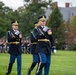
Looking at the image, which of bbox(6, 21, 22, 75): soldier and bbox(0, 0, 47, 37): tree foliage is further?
bbox(0, 0, 47, 37): tree foliage

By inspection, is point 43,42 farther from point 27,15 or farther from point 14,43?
point 27,15

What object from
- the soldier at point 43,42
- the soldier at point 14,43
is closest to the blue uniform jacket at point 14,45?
the soldier at point 14,43

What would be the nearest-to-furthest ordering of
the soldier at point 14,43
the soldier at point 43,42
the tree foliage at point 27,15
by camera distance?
1. the soldier at point 43,42
2. the soldier at point 14,43
3. the tree foliage at point 27,15

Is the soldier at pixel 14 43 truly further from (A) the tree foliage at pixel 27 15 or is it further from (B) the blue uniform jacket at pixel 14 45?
(A) the tree foliage at pixel 27 15

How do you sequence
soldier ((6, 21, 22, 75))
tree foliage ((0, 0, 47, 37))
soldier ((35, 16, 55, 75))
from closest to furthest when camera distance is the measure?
soldier ((35, 16, 55, 75)) → soldier ((6, 21, 22, 75)) → tree foliage ((0, 0, 47, 37))

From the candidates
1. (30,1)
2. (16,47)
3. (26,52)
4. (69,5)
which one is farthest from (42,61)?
(69,5)

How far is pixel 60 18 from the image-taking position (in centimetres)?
8781

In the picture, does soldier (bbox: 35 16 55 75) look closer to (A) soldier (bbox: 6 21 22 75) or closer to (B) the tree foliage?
(A) soldier (bbox: 6 21 22 75)

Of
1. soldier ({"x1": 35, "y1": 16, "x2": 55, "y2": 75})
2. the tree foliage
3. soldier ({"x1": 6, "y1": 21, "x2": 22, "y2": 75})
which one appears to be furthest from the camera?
the tree foliage

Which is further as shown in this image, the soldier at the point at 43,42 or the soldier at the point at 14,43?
the soldier at the point at 14,43

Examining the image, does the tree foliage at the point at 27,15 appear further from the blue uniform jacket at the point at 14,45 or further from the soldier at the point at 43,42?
the soldier at the point at 43,42

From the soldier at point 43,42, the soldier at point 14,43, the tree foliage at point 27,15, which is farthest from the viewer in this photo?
the tree foliage at point 27,15

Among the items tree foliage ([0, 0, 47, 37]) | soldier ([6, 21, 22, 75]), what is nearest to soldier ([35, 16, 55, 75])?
soldier ([6, 21, 22, 75])

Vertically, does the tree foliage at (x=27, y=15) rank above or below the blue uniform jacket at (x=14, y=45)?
above
